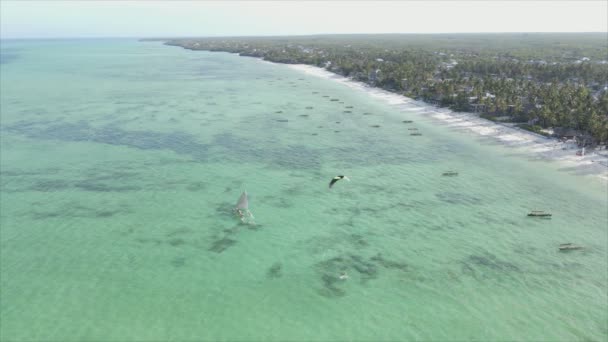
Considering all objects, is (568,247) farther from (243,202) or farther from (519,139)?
(519,139)

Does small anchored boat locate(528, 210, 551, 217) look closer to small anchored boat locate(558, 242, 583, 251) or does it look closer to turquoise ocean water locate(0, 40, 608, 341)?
turquoise ocean water locate(0, 40, 608, 341)

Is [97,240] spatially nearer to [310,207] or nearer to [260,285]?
[260,285]

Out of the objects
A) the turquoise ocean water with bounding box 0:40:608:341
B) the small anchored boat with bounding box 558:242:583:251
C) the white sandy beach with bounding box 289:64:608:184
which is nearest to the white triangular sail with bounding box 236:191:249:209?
the turquoise ocean water with bounding box 0:40:608:341

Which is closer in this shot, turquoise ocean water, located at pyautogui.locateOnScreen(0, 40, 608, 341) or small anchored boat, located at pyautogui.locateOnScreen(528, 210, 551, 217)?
turquoise ocean water, located at pyautogui.locateOnScreen(0, 40, 608, 341)

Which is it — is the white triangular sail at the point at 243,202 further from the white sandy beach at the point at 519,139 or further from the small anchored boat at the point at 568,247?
the white sandy beach at the point at 519,139

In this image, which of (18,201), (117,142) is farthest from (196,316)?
(117,142)

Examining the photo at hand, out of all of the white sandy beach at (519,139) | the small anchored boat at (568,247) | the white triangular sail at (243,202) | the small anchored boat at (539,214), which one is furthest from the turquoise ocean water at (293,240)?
the white sandy beach at (519,139)
